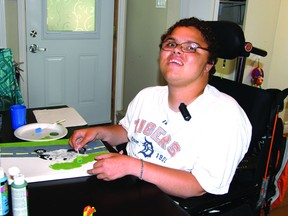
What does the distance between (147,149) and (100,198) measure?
39cm

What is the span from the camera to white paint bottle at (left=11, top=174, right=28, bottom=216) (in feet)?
2.67

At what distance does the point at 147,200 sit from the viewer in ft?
3.27

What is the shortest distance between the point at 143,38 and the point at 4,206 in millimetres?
2630

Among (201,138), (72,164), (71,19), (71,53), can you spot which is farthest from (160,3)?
(72,164)

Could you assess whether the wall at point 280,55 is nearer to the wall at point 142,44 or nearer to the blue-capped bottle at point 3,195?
the wall at point 142,44

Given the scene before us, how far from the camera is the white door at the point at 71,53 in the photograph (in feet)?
10.4

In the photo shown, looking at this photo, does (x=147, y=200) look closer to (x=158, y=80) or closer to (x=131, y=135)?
(x=131, y=135)

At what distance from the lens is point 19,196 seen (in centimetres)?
82

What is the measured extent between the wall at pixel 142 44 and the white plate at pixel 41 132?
1.69 metres

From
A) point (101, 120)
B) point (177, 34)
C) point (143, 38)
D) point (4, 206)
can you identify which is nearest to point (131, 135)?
point (177, 34)

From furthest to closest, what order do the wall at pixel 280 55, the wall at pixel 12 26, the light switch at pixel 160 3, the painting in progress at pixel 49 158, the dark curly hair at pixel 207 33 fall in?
the wall at pixel 280 55, the wall at pixel 12 26, the light switch at pixel 160 3, the dark curly hair at pixel 207 33, the painting in progress at pixel 49 158

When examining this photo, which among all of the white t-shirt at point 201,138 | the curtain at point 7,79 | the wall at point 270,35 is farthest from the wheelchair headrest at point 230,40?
the wall at point 270,35

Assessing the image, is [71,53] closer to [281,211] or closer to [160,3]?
[160,3]

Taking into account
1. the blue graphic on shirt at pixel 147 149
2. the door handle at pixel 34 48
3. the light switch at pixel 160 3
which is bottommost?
the blue graphic on shirt at pixel 147 149
